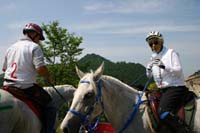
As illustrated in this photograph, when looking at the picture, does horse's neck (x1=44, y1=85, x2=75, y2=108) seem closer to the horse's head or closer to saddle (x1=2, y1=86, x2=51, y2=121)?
saddle (x1=2, y1=86, x2=51, y2=121)

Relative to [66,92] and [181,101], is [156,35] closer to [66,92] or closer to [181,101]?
[181,101]

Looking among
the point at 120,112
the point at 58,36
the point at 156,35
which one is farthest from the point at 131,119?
the point at 58,36

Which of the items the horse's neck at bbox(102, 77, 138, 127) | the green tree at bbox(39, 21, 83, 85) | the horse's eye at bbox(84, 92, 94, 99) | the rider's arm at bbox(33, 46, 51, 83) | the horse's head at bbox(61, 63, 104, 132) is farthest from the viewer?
the green tree at bbox(39, 21, 83, 85)

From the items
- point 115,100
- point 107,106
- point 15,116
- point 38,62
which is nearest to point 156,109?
point 115,100

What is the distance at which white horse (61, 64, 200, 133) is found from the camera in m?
6.18

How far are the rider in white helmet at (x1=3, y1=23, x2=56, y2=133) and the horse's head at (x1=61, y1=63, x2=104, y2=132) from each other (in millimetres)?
1427

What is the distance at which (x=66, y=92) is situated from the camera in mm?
8844

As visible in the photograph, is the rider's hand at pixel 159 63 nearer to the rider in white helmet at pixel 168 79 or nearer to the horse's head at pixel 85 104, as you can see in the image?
the rider in white helmet at pixel 168 79

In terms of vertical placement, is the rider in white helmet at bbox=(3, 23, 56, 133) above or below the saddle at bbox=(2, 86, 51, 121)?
above

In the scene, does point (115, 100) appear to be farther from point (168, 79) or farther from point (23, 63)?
point (23, 63)

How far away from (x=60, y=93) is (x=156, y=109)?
2.75 m

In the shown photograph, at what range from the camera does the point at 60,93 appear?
8.74 m

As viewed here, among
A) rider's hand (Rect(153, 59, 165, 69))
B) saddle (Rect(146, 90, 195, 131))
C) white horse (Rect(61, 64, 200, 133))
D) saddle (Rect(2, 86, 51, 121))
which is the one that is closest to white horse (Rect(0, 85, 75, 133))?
saddle (Rect(2, 86, 51, 121))

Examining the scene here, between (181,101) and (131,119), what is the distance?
1094 millimetres
